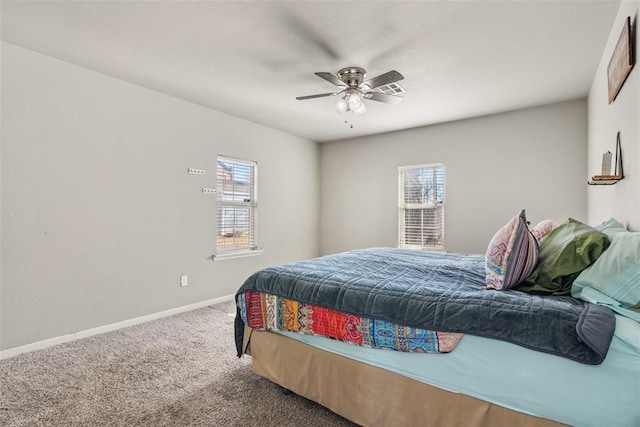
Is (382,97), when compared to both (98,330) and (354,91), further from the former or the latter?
(98,330)

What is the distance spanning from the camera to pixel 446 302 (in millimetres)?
1421

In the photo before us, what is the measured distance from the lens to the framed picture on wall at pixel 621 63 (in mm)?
1742

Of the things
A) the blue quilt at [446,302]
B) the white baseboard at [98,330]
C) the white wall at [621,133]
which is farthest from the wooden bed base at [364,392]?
the white baseboard at [98,330]

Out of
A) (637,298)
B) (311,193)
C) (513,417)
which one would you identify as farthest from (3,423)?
(311,193)

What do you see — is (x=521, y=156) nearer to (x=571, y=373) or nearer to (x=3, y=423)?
(x=571, y=373)

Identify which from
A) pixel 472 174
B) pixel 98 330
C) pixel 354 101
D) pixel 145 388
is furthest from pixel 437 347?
pixel 472 174

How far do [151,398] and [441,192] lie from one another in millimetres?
4101

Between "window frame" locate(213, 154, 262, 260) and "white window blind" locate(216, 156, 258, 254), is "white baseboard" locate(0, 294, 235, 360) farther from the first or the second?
"white window blind" locate(216, 156, 258, 254)

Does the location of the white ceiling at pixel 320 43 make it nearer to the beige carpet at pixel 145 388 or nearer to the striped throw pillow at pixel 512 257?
the striped throw pillow at pixel 512 257

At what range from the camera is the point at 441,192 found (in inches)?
178

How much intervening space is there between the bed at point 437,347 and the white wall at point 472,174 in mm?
2330

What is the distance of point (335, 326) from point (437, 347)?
1.81 feet

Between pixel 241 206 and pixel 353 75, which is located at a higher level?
pixel 353 75

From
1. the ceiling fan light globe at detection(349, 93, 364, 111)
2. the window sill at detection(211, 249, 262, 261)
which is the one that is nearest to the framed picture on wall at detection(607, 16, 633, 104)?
the ceiling fan light globe at detection(349, 93, 364, 111)
